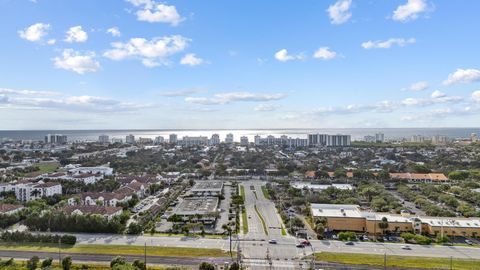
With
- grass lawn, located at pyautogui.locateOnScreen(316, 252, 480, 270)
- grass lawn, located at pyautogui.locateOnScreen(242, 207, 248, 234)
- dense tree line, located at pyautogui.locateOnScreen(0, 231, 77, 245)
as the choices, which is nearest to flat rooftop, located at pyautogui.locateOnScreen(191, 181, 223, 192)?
grass lawn, located at pyautogui.locateOnScreen(242, 207, 248, 234)

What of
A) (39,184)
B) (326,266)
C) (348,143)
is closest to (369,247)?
(326,266)

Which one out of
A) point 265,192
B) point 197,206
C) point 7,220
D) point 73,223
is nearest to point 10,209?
point 7,220

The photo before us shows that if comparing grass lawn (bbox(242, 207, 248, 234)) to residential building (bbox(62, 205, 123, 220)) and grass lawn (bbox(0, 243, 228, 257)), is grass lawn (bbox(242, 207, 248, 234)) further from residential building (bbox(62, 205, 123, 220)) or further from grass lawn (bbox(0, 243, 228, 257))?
residential building (bbox(62, 205, 123, 220))

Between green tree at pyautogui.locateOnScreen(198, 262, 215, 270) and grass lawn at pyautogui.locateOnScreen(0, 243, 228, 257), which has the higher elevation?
green tree at pyautogui.locateOnScreen(198, 262, 215, 270)

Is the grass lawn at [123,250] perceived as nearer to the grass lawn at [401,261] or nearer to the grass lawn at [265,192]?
the grass lawn at [401,261]

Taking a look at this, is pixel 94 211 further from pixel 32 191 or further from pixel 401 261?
pixel 401 261

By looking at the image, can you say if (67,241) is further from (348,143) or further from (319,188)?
(348,143)
